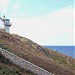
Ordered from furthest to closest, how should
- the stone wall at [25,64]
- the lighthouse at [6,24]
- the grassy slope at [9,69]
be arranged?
the lighthouse at [6,24]
the stone wall at [25,64]
the grassy slope at [9,69]

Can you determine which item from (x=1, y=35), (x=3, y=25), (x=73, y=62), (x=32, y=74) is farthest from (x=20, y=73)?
(x=3, y=25)

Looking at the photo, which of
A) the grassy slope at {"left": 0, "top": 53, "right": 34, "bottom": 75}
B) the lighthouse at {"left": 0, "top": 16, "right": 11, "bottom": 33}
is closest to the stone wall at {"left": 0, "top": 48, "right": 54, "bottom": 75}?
the grassy slope at {"left": 0, "top": 53, "right": 34, "bottom": 75}

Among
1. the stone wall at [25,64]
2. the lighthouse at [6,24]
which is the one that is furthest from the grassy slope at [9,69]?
the lighthouse at [6,24]

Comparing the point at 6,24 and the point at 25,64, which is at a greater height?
the point at 6,24

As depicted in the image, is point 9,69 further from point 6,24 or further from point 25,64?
point 6,24

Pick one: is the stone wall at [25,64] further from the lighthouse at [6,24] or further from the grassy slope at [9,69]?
the lighthouse at [6,24]

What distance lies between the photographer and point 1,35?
65375mm

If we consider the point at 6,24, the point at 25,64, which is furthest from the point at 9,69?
the point at 6,24

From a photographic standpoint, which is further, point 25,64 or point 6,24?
point 6,24

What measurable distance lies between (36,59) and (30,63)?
5931 mm

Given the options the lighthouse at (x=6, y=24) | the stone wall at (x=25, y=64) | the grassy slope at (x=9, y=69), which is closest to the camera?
the grassy slope at (x=9, y=69)

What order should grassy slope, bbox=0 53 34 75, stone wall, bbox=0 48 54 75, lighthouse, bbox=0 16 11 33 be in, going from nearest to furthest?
grassy slope, bbox=0 53 34 75 < stone wall, bbox=0 48 54 75 < lighthouse, bbox=0 16 11 33

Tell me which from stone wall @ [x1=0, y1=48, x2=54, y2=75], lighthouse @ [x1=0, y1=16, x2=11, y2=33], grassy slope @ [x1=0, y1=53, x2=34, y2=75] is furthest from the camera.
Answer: lighthouse @ [x1=0, y1=16, x2=11, y2=33]

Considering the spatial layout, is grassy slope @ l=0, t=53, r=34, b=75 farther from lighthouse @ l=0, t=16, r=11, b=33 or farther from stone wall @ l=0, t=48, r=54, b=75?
lighthouse @ l=0, t=16, r=11, b=33
